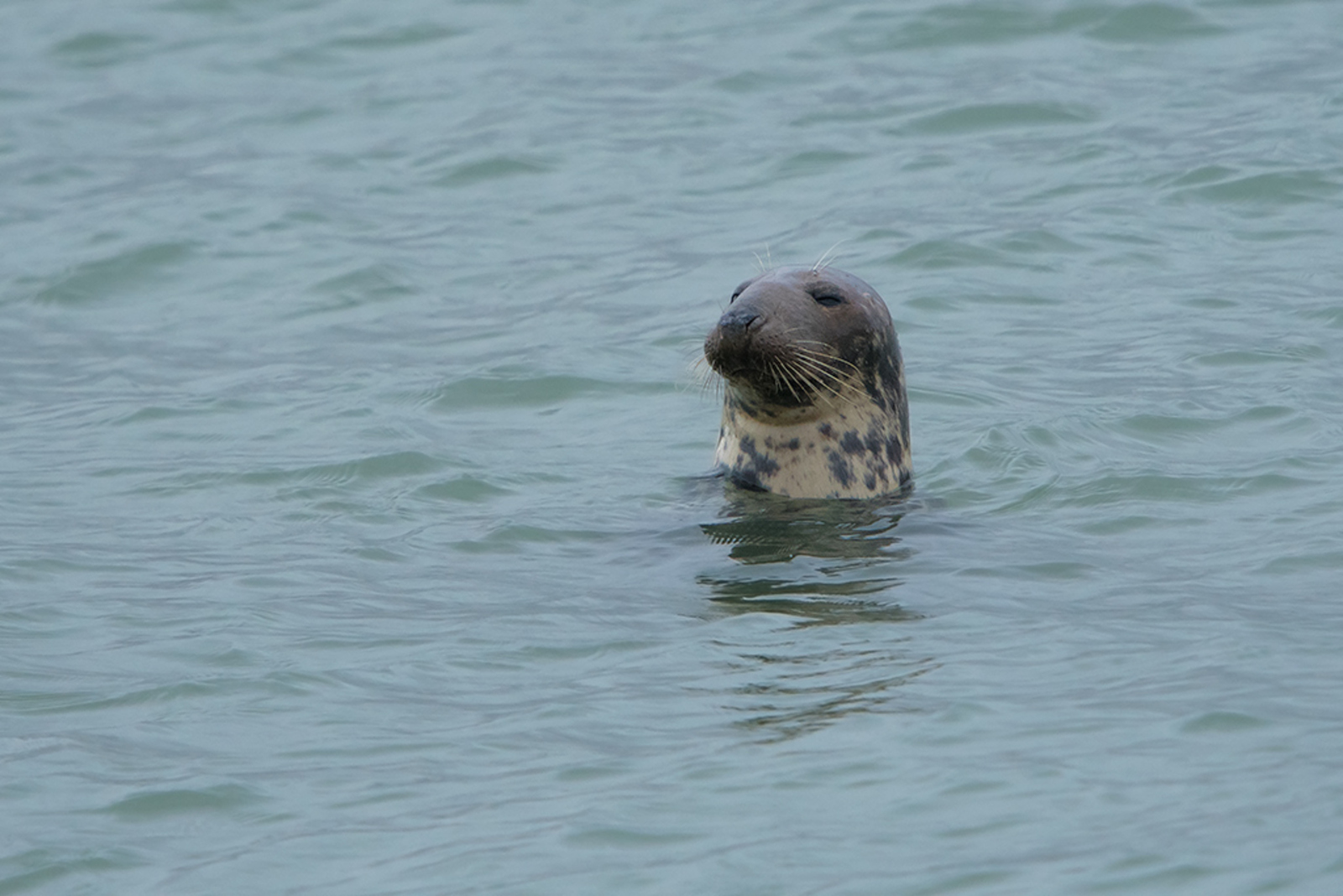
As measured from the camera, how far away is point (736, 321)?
331 inches

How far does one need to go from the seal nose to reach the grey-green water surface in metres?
0.78

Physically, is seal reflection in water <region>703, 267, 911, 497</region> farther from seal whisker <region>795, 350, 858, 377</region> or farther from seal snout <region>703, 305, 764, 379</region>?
seal snout <region>703, 305, 764, 379</region>

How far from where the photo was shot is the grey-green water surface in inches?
231

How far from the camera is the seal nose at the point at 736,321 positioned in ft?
Result: 27.5

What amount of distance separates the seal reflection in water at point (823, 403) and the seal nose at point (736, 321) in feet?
0.62

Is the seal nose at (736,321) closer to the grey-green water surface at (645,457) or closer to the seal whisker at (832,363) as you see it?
the seal whisker at (832,363)

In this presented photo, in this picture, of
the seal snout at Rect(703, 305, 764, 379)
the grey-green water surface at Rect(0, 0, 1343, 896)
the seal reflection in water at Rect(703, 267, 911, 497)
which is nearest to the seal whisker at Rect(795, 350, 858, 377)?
the seal reflection in water at Rect(703, 267, 911, 497)

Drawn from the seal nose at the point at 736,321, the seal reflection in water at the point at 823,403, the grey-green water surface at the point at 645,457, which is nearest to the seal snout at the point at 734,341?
the seal nose at the point at 736,321

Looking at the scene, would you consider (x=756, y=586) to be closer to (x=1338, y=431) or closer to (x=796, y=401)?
(x=796, y=401)

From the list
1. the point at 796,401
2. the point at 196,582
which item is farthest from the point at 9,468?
the point at 796,401

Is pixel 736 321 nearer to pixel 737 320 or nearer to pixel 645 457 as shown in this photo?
pixel 737 320

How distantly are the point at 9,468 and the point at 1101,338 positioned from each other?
Answer: 5.62 m

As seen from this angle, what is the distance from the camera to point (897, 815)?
5742 mm

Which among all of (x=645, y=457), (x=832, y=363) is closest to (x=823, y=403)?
(x=832, y=363)
